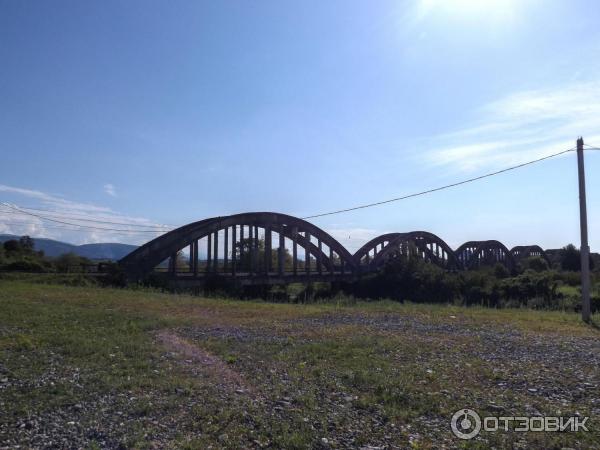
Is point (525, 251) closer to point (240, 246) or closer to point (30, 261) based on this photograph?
point (240, 246)

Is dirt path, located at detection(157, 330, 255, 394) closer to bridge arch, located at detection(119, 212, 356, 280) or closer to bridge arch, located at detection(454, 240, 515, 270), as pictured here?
bridge arch, located at detection(119, 212, 356, 280)

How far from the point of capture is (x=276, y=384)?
288 inches

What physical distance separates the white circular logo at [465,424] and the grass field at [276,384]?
9cm

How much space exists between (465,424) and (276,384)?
280 cm

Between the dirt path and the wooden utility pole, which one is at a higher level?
the wooden utility pole

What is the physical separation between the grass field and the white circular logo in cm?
9

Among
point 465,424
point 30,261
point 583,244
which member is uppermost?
point 583,244

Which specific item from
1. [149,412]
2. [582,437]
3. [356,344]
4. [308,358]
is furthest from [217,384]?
[582,437]

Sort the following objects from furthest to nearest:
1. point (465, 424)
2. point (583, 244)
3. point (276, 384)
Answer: point (583, 244) → point (276, 384) → point (465, 424)

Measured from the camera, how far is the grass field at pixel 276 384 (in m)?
5.30

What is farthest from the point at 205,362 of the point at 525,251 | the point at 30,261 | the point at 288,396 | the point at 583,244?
the point at 525,251

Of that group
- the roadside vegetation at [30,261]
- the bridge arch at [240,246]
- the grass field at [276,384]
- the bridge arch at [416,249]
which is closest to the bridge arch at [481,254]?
the bridge arch at [416,249]

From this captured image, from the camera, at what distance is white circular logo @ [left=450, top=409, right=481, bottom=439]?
5402 mm

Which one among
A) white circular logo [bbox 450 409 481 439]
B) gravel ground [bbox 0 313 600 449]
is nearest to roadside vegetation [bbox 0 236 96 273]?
gravel ground [bbox 0 313 600 449]
